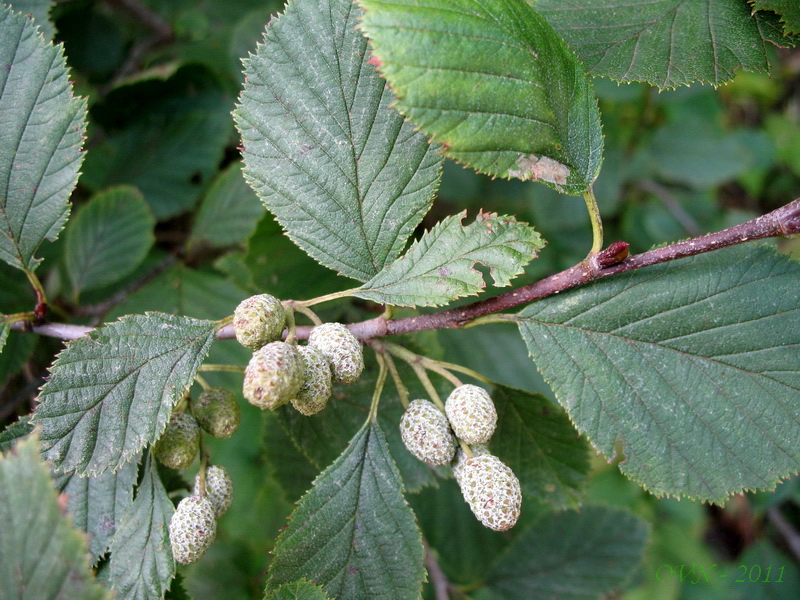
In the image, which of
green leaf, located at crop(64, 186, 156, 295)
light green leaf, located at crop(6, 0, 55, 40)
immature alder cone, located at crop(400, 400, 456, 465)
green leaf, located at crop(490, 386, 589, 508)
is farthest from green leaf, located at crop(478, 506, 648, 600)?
light green leaf, located at crop(6, 0, 55, 40)

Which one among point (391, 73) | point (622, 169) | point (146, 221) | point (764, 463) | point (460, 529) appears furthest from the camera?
point (622, 169)

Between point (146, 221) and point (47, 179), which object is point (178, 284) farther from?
point (47, 179)

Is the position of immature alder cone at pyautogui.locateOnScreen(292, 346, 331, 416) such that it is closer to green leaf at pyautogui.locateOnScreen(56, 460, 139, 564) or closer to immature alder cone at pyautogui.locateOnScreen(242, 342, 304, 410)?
immature alder cone at pyautogui.locateOnScreen(242, 342, 304, 410)

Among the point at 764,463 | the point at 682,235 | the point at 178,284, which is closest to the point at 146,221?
the point at 178,284

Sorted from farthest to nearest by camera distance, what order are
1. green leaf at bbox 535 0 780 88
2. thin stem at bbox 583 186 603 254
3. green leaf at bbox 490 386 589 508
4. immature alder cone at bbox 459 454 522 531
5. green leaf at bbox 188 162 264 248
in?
green leaf at bbox 188 162 264 248 → green leaf at bbox 490 386 589 508 → green leaf at bbox 535 0 780 88 → thin stem at bbox 583 186 603 254 → immature alder cone at bbox 459 454 522 531

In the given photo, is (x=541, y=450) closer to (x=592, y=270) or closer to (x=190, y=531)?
(x=592, y=270)

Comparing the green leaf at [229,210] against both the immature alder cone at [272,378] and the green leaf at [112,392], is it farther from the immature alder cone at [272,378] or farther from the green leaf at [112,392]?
the immature alder cone at [272,378]
